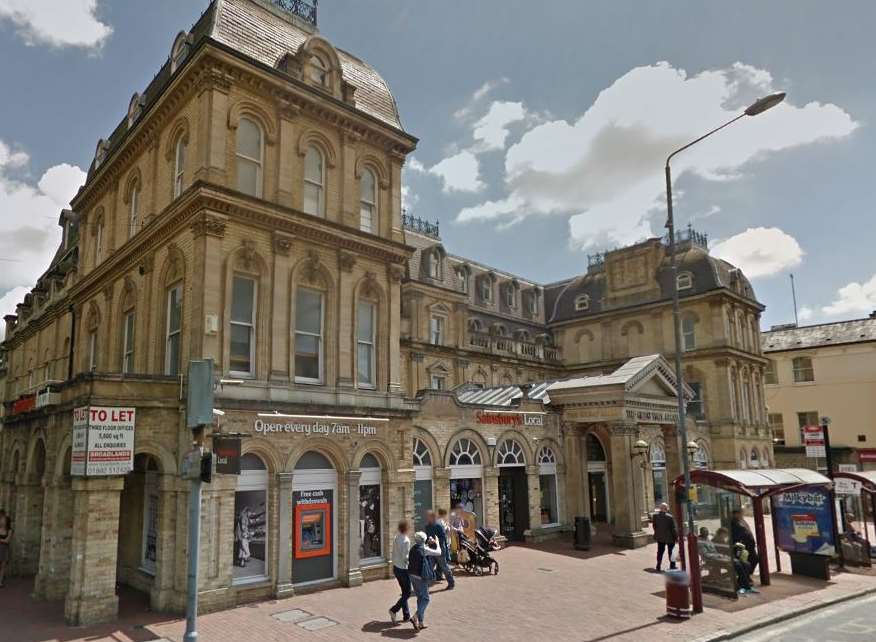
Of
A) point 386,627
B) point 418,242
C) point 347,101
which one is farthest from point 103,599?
point 418,242

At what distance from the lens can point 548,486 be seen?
25000 mm

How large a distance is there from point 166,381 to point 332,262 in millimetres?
5775

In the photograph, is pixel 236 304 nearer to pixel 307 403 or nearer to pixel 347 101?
pixel 307 403

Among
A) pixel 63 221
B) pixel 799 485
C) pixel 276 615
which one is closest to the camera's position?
pixel 276 615

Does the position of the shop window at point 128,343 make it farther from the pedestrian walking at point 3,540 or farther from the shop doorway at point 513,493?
the shop doorway at point 513,493

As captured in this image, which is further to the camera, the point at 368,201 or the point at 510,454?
the point at 510,454

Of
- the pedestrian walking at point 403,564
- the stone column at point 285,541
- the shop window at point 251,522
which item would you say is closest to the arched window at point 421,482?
the stone column at point 285,541

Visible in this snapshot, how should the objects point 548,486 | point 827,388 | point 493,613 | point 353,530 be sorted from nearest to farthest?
point 493,613, point 353,530, point 548,486, point 827,388

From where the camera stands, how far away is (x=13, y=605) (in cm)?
1555

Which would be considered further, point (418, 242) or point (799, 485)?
point (418, 242)

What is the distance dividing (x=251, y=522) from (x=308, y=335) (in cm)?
518

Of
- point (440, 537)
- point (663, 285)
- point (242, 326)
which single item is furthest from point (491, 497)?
point (663, 285)

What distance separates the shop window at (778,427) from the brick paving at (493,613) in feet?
118

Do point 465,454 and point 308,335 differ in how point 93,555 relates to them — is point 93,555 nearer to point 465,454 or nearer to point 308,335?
point 308,335
